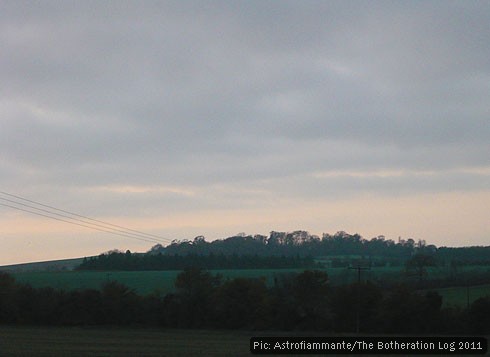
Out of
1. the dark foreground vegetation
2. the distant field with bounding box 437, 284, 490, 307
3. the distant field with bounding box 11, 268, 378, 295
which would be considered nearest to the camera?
the dark foreground vegetation

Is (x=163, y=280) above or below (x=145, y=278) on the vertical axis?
below

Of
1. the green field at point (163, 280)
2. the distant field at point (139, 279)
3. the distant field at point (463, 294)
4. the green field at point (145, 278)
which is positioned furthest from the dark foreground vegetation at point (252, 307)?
the distant field at point (139, 279)

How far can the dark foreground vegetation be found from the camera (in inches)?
3903

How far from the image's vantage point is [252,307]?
358ft

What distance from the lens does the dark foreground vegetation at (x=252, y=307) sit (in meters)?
99.1

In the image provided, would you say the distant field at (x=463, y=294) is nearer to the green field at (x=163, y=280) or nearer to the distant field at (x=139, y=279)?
the green field at (x=163, y=280)

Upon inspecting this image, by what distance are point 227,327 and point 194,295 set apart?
25.9 feet

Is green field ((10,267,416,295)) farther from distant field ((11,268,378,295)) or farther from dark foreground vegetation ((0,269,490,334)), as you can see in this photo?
dark foreground vegetation ((0,269,490,334))

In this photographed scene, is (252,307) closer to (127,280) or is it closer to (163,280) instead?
(127,280)
